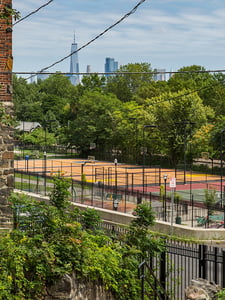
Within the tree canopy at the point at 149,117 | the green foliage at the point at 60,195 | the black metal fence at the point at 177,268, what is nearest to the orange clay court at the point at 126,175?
the tree canopy at the point at 149,117

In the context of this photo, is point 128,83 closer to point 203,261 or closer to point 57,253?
point 203,261

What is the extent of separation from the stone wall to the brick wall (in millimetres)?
4212

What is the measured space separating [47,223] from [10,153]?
13.9 feet

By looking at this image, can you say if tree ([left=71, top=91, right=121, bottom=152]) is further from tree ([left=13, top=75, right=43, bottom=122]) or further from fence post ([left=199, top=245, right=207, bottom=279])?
fence post ([left=199, top=245, right=207, bottom=279])

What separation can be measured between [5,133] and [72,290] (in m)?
5.72

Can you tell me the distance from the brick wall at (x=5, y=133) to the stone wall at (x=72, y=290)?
421cm

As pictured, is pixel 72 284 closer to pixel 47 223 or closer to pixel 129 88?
pixel 47 223

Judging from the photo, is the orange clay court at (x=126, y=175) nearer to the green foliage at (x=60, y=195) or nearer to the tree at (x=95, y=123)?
the tree at (x=95, y=123)

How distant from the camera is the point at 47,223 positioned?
35.0ft

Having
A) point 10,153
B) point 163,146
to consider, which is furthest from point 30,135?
point 10,153

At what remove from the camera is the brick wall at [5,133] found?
1386 centimetres

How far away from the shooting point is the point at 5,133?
14.2 metres

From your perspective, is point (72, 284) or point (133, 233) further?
point (133, 233)

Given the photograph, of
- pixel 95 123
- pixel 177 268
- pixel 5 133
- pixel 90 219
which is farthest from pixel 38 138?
pixel 90 219
